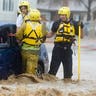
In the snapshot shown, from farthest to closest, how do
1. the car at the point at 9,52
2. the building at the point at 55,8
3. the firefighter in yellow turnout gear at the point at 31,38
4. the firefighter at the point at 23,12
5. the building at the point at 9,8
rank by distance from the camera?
the building at the point at 55,8, the building at the point at 9,8, the firefighter at the point at 23,12, the firefighter in yellow turnout gear at the point at 31,38, the car at the point at 9,52

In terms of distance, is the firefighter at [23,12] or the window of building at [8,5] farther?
the window of building at [8,5]

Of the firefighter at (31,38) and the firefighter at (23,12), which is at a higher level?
the firefighter at (23,12)

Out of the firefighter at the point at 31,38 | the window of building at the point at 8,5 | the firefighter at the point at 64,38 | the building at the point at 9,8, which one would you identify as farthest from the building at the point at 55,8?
the firefighter at the point at 31,38

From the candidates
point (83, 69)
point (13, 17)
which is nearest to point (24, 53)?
point (83, 69)

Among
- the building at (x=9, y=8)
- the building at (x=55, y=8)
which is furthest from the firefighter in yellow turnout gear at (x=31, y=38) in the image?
the building at (x=55, y=8)

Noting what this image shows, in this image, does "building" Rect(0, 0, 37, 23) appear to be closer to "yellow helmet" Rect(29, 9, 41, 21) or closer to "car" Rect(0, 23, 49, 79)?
"car" Rect(0, 23, 49, 79)

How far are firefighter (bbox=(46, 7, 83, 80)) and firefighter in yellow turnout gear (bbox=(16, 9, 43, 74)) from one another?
43cm

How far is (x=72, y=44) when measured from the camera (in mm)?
12953

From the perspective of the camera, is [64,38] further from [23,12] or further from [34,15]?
[23,12]

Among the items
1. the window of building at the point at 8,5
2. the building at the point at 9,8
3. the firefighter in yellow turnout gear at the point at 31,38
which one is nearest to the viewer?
the firefighter in yellow turnout gear at the point at 31,38

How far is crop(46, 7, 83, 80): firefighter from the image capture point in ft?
41.8

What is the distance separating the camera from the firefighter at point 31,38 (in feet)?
40.8

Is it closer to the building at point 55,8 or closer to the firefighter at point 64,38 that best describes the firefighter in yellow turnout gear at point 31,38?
the firefighter at point 64,38

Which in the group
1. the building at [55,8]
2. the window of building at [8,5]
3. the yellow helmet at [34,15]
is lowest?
the building at [55,8]
